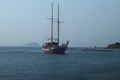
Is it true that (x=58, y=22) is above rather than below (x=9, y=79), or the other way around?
above

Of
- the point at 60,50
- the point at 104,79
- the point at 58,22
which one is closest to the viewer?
the point at 104,79

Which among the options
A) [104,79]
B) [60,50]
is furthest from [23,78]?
[60,50]

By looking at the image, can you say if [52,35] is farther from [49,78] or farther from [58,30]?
[49,78]

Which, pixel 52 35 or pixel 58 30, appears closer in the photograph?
pixel 58 30

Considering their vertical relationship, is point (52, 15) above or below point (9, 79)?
above

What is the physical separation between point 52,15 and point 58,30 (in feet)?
38.1

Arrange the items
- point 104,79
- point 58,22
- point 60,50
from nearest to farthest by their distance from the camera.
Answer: point 104,79 → point 60,50 → point 58,22

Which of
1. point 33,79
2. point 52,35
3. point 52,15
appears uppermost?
point 52,15

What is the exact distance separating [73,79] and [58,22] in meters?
72.4

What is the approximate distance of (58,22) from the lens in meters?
113

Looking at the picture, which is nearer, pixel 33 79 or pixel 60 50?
pixel 33 79

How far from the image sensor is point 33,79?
4212cm

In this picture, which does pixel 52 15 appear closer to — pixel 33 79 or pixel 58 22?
pixel 58 22

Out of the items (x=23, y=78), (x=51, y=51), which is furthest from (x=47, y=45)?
(x=23, y=78)
